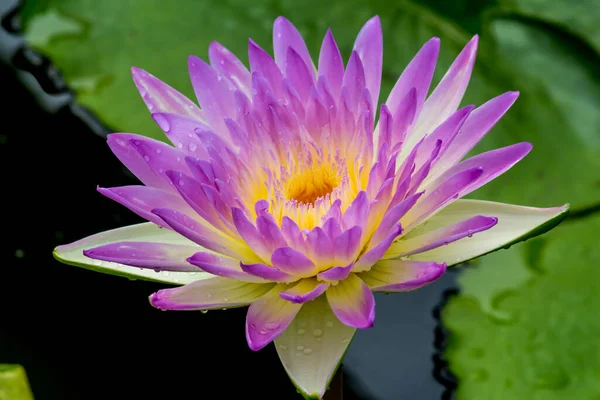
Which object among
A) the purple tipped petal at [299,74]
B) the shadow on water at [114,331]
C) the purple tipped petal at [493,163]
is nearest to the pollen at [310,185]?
the purple tipped petal at [299,74]

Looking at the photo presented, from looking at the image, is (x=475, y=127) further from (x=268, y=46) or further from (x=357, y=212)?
(x=268, y=46)

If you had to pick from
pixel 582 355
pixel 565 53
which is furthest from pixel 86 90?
pixel 582 355

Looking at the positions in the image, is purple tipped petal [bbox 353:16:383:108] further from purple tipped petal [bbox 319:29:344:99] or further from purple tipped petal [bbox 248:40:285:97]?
purple tipped petal [bbox 248:40:285:97]

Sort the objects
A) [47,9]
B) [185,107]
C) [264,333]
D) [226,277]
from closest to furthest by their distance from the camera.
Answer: [264,333]
[226,277]
[185,107]
[47,9]

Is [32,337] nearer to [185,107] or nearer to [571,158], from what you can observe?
[185,107]

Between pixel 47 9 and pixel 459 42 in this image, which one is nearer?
pixel 459 42

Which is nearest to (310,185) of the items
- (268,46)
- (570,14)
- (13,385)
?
(13,385)

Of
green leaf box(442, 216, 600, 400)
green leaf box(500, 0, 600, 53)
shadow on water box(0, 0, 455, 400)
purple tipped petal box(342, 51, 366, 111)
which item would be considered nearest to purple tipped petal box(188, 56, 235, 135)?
purple tipped petal box(342, 51, 366, 111)
